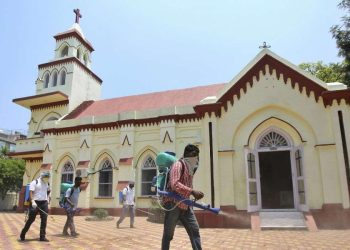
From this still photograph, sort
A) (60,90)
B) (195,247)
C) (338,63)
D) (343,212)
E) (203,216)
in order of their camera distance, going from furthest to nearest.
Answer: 1. (60,90)
2. (338,63)
3. (203,216)
4. (343,212)
5. (195,247)

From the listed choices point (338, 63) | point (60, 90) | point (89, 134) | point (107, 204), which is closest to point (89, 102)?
point (60, 90)

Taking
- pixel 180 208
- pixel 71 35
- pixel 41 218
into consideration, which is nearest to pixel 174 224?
pixel 180 208

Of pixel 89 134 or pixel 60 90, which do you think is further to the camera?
pixel 60 90

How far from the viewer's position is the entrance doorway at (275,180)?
1730 centimetres

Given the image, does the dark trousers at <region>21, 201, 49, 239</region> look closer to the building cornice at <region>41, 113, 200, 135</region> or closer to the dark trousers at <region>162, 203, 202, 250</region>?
the dark trousers at <region>162, 203, 202, 250</region>

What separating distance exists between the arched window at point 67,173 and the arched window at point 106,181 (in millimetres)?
2142

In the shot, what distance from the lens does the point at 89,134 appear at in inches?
779

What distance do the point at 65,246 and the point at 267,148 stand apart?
8920mm

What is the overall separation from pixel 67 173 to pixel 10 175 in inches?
620

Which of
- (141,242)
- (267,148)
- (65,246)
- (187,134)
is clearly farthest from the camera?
(187,134)

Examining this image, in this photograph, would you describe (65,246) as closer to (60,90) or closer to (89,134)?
(89,134)

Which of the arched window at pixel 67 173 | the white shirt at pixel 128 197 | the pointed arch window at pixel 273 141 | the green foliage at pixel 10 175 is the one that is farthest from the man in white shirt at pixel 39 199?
the green foliage at pixel 10 175

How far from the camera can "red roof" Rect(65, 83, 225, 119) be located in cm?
2058

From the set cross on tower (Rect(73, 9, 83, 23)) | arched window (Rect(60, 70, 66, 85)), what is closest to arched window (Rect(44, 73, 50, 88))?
arched window (Rect(60, 70, 66, 85))
